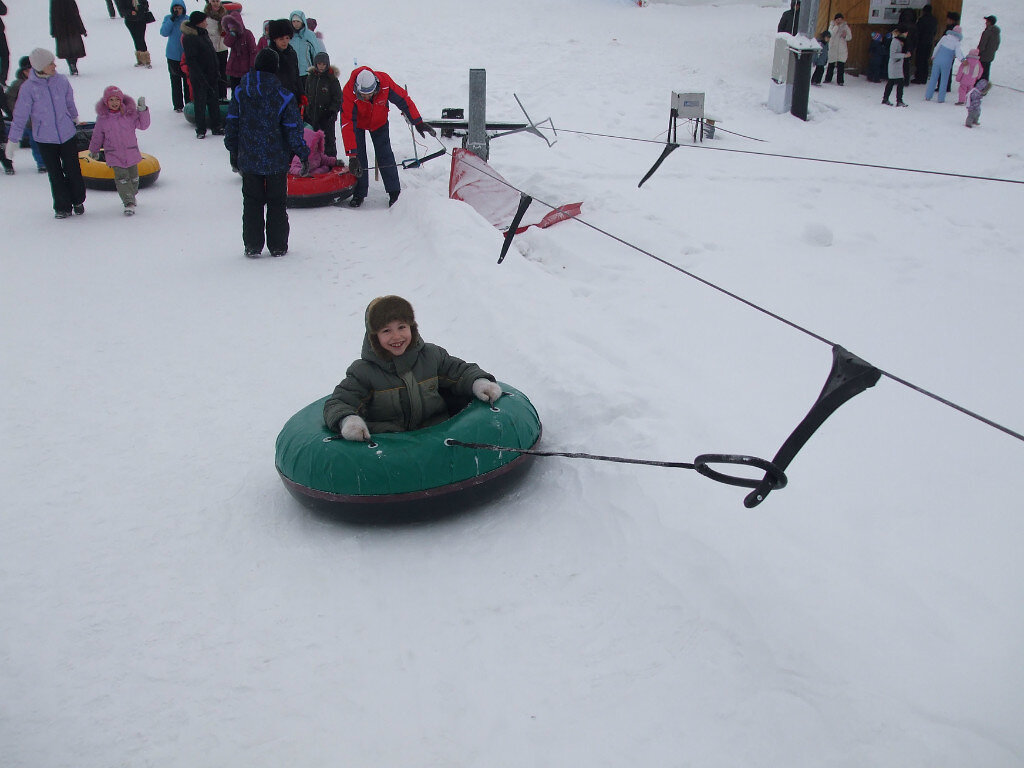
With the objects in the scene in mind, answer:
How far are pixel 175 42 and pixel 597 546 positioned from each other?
1150cm

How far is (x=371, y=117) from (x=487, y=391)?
5532 millimetres

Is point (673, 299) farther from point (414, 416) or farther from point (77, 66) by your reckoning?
point (77, 66)

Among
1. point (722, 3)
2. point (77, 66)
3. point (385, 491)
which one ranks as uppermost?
point (722, 3)

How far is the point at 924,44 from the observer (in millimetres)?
15695

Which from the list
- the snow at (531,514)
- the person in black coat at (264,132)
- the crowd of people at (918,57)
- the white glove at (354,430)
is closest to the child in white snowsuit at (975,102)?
A: the crowd of people at (918,57)

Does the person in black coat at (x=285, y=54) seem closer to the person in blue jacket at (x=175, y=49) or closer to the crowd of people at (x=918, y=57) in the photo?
the person in blue jacket at (x=175, y=49)

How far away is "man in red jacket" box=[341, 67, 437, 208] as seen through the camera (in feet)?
27.9

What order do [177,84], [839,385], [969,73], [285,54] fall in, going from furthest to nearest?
[969,73] → [177,84] → [285,54] → [839,385]

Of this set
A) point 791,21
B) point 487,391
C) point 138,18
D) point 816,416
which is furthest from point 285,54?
point 791,21

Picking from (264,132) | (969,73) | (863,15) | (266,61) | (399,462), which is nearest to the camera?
(399,462)

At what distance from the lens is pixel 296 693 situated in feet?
9.70

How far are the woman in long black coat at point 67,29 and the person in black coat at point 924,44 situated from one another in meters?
14.8

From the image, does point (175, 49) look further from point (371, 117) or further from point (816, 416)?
point (816, 416)

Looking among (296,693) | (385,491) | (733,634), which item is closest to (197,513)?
(385,491)
